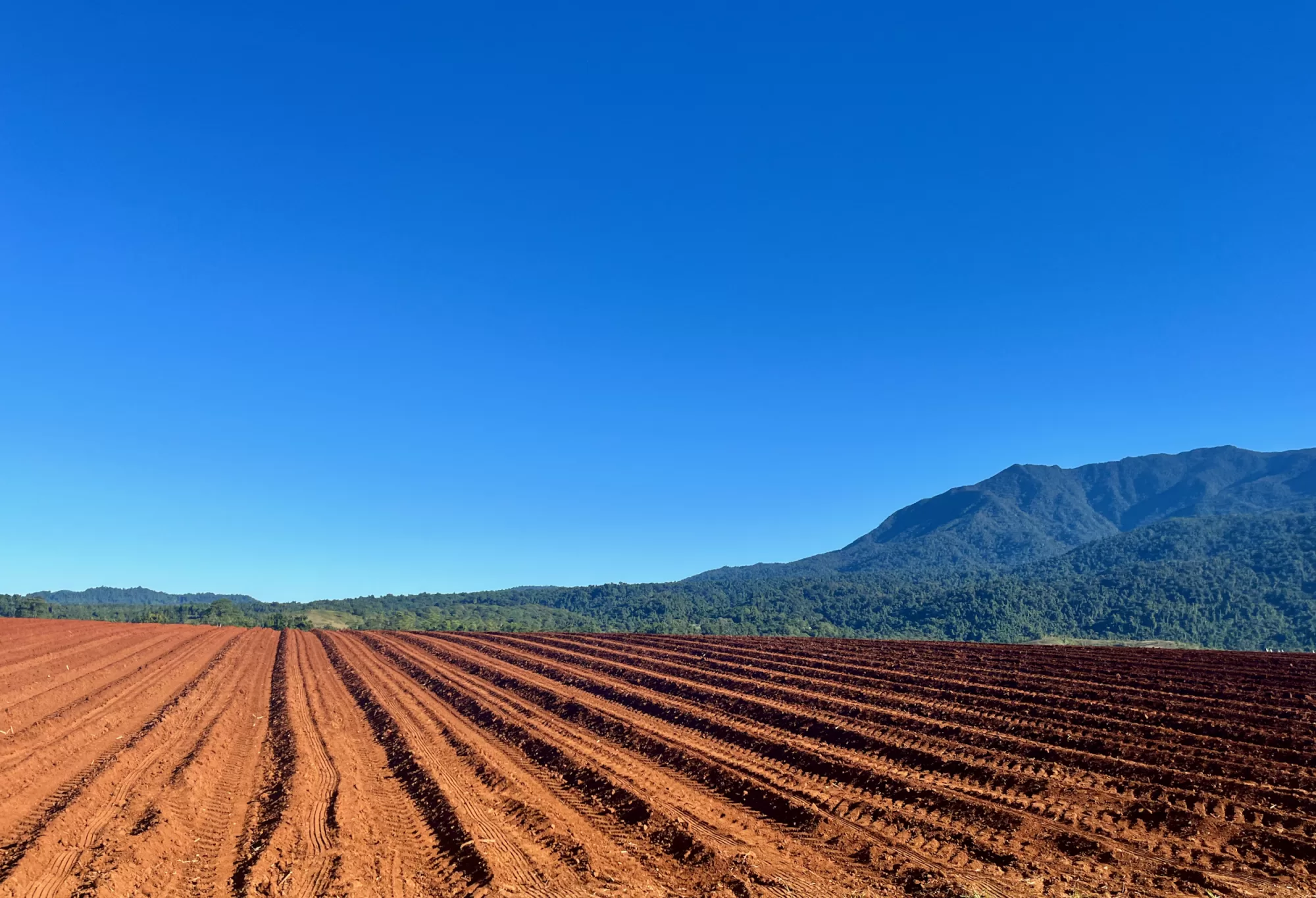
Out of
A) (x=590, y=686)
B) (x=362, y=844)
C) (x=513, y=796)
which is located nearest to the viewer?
A: (x=362, y=844)

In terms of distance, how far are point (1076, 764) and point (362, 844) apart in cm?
1165

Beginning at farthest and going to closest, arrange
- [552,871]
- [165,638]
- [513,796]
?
[165,638]
[513,796]
[552,871]

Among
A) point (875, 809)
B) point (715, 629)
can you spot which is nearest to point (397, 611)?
A: point (715, 629)

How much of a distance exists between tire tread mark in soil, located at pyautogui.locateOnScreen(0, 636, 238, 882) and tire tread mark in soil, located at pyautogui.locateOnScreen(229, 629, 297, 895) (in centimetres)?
242

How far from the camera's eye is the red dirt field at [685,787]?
8.91 meters

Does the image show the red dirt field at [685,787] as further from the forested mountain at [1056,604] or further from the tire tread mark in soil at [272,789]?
the forested mountain at [1056,604]

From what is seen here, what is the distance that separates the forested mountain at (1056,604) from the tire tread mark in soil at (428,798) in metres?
88.2

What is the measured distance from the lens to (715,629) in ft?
382

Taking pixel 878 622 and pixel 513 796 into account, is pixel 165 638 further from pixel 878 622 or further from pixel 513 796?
pixel 878 622

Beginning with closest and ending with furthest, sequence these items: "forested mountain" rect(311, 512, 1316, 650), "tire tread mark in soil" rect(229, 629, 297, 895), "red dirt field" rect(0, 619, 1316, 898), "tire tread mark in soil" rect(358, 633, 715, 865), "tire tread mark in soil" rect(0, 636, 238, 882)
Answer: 1. "red dirt field" rect(0, 619, 1316, 898)
2. "tire tread mark in soil" rect(229, 629, 297, 895)
3. "tire tread mark in soil" rect(0, 636, 238, 882)
4. "tire tread mark in soil" rect(358, 633, 715, 865)
5. "forested mountain" rect(311, 512, 1316, 650)

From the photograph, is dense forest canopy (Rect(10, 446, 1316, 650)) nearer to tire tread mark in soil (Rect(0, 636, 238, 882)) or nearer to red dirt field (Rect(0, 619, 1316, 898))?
red dirt field (Rect(0, 619, 1316, 898))

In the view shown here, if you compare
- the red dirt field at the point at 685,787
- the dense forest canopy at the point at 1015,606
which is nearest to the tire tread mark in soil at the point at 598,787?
the red dirt field at the point at 685,787

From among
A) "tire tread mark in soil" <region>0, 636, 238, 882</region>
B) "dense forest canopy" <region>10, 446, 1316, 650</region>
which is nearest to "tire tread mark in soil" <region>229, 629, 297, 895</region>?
"tire tread mark in soil" <region>0, 636, 238, 882</region>

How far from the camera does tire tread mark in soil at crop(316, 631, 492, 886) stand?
Result: 9.33 metres
